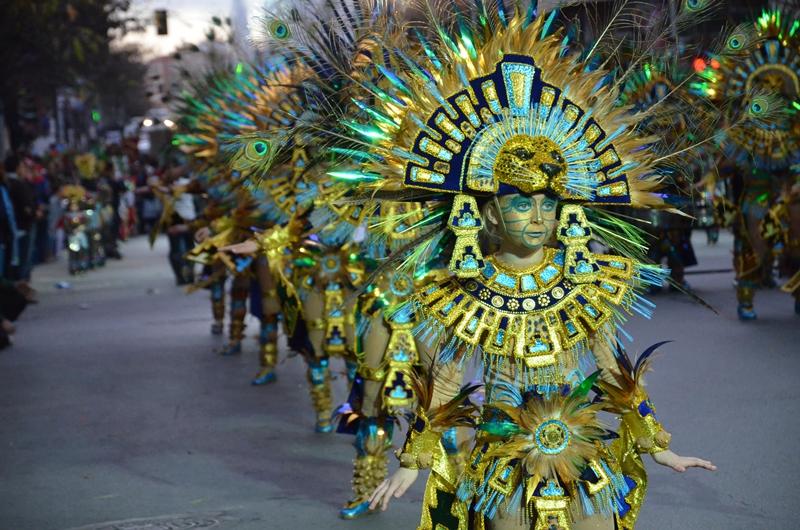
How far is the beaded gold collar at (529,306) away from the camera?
4523 mm

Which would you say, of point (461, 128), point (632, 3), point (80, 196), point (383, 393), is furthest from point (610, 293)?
point (80, 196)

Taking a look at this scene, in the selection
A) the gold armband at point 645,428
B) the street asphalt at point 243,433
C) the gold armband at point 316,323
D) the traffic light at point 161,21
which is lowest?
the street asphalt at point 243,433

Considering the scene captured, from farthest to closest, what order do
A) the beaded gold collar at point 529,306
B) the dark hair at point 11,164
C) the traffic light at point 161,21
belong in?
the traffic light at point 161,21 → the dark hair at point 11,164 → the beaded gold collar at point 529,306

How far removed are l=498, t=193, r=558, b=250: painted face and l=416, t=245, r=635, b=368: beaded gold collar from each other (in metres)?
0.13

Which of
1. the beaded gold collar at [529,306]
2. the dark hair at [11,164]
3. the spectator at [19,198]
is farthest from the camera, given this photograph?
the dark hair at [11,164]

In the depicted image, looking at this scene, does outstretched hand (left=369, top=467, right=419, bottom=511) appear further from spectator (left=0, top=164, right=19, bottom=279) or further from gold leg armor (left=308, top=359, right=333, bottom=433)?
spectator (left=0, top=164, right=19, bottom=279)

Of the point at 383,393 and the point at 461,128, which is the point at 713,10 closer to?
the point at 461,128

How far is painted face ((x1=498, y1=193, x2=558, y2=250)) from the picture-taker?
455 cm

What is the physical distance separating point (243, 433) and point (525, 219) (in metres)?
5.20

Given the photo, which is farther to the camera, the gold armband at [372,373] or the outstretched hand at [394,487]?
the gold armband at [372,373]

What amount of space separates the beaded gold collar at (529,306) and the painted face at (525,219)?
13 centimetres

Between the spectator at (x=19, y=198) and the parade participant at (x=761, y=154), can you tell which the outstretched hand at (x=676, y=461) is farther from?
the spectator at (x=19, y=198)

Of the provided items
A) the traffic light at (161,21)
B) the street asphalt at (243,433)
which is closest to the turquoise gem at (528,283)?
the street asphalt at (243,433)

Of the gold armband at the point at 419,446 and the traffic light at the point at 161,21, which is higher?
the traffic light at the point at 161,21
